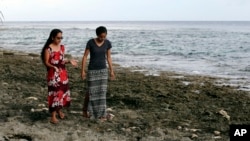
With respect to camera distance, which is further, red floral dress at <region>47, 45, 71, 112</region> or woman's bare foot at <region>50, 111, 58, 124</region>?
woman's bare foot at <region>50, 111, 58, 124</region>

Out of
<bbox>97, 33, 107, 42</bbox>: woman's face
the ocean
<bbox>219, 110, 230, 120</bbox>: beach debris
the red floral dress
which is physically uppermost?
<bbox>97, 33, 107, 42</bbox>: woman's face

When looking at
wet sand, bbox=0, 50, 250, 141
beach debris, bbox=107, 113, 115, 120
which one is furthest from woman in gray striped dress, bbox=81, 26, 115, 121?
wet sand, bbox=0, 50, 250, 141

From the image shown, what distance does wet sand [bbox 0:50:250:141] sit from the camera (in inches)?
244

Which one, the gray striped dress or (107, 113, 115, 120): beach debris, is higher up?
the gray striped dress

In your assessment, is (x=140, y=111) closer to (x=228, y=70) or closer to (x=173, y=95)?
(x=173, y=95)

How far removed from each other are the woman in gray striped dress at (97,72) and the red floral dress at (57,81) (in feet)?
1.27

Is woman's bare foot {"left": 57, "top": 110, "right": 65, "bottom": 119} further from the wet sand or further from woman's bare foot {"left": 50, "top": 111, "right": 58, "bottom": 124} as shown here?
woman's bare foot {"left": 50, "top": 111, "right": 58, "bottom": 124}

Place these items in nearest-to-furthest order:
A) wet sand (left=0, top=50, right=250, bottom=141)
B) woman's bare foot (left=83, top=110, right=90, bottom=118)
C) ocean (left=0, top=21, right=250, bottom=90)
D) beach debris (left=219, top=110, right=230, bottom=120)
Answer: wet sand (left=0, top=50, right=250, bottom=141), woman's bare foot (left=83, top=110, right=90, bottom=118), beach debris (left=219, top=110, right=230, bottom=120), ocean (left=0, top=21, right=250, bottom=90)

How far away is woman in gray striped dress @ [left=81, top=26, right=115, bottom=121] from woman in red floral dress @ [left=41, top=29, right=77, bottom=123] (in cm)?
40

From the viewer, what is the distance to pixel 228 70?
17.7 metres

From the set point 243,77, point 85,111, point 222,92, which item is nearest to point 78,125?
point 85,111

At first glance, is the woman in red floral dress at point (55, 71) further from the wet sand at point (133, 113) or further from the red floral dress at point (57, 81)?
the wet sand at point (133, 113)

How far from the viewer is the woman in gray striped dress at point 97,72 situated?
6.57 meters

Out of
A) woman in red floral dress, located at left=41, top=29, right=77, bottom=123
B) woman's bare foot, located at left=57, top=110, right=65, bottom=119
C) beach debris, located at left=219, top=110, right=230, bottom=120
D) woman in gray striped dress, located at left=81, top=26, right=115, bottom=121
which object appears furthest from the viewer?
beach debris, located at left=219, top=110, right=230, bottom=120
